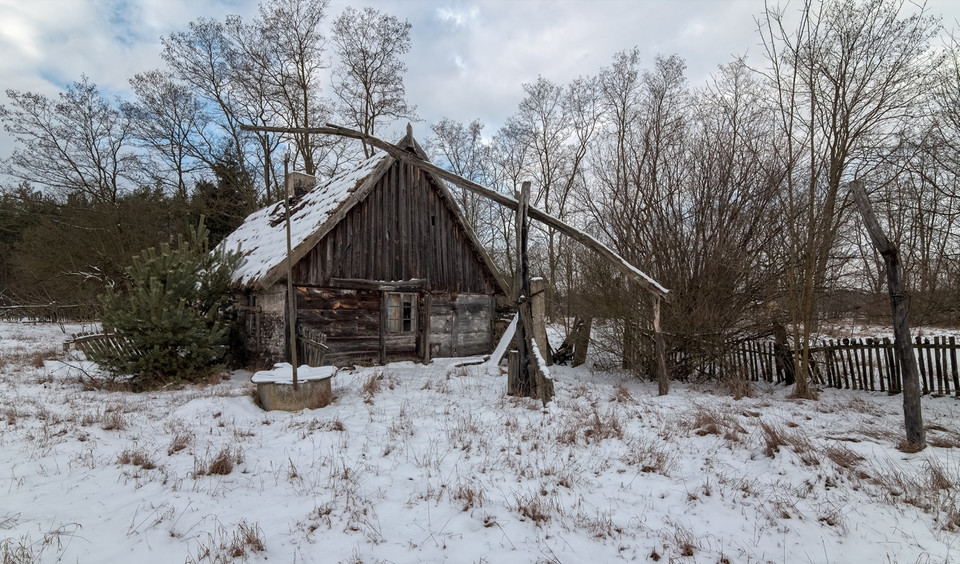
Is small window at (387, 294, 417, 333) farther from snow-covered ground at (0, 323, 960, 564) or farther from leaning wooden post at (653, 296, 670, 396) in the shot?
leaning wooden post at (653, 296, 670, 396)

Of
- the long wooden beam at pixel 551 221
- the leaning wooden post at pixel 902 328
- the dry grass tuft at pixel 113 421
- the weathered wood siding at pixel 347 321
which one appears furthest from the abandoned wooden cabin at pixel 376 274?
the leaning wooden post at pixel 902 328

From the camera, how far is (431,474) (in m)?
4.16

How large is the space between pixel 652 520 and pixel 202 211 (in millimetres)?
23458

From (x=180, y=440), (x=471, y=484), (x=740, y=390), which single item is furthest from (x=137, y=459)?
(x=740, y=390)

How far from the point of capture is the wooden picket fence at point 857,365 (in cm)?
741

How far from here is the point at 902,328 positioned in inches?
185

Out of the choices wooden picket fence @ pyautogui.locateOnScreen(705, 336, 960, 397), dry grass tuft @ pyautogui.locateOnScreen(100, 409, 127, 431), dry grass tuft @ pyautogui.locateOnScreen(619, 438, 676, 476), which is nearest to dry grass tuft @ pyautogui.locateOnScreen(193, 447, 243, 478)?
dry grass tuft @ pyautogui.locateOnScreen(100, 409, 127, 431)

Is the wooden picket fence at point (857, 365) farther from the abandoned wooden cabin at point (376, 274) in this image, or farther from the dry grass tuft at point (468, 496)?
the dry grass tuft at point (468, 496)

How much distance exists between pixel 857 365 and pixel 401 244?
10.00m

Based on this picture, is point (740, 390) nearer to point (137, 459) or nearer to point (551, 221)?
point (551, 221)

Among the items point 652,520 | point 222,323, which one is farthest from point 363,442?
point 222,323

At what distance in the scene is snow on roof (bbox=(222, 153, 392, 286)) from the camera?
985cm

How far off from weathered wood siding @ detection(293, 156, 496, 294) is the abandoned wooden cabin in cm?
3

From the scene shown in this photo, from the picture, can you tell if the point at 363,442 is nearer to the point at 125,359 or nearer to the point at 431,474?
the point at 431,474
